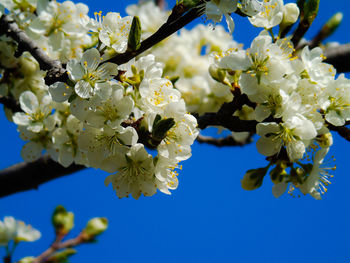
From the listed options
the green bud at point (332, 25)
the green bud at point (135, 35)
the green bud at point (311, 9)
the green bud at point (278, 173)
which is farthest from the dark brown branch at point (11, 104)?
the green bud at point (332, 25)

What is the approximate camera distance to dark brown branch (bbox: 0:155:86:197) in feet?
8.34

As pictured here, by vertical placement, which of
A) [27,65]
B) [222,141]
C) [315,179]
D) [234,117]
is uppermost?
[27,65]

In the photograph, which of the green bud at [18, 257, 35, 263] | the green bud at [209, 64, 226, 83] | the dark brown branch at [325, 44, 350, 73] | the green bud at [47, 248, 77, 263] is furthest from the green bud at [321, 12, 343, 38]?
the green bud at [18, 257, 35, 263]

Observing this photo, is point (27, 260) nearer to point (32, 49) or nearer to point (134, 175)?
point (134, 175)

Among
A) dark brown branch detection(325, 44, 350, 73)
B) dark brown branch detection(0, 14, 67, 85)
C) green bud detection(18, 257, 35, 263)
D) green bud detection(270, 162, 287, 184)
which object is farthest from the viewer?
dark brown branch detection(325, 44, 350, 73)

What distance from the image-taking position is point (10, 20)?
2082 mm

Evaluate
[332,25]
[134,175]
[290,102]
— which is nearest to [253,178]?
[290,102]

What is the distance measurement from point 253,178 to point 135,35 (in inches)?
32.4

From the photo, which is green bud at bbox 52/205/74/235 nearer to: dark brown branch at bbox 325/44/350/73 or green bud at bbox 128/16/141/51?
green bud at bbox 128/16/141/51

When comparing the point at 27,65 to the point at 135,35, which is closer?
the point at 135,35

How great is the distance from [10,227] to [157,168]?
1302mm

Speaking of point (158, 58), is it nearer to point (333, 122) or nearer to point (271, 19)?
point (271, 19)

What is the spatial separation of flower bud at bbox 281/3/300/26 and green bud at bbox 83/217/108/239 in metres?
1.38

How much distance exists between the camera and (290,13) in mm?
1868
